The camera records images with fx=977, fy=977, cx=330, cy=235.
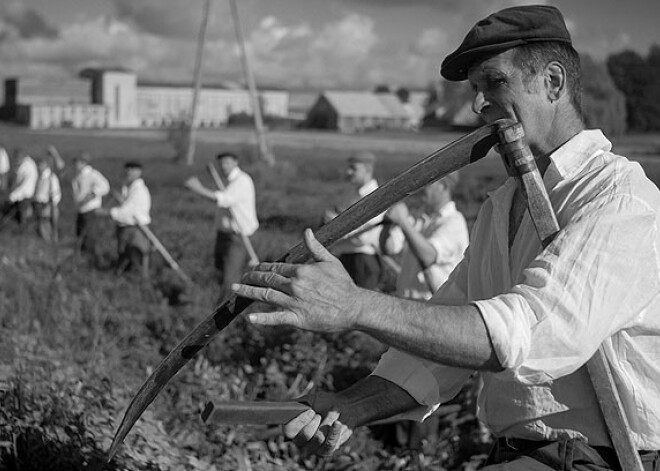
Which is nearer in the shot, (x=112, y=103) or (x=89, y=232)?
(x=89, y=232)

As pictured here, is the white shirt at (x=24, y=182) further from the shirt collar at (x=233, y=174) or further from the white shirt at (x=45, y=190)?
the shirt collar at (x=233, y=174)

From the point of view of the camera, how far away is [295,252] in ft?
7.34

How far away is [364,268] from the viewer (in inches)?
354

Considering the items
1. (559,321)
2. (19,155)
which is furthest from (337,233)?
(19,155)

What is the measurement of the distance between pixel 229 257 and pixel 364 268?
206 centimetres

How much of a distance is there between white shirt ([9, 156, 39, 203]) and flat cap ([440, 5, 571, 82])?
16.5 metres

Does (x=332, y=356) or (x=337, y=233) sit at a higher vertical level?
(x=337, y=233)

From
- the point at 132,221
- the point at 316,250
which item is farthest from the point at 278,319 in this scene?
the point at 132,221

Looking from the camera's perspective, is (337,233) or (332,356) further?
(332,356)

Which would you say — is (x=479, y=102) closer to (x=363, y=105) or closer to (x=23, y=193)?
(x=23, y=193)

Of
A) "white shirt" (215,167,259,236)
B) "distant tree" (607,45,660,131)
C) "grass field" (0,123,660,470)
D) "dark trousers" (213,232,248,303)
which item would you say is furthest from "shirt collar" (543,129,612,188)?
"distant tree" (607,45,660,131)

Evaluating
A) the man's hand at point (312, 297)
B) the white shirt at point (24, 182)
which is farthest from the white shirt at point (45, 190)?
the man's hand at point (312, 297)

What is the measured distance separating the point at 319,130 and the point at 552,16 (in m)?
65.0

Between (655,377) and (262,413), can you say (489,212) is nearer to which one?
(655,377)
